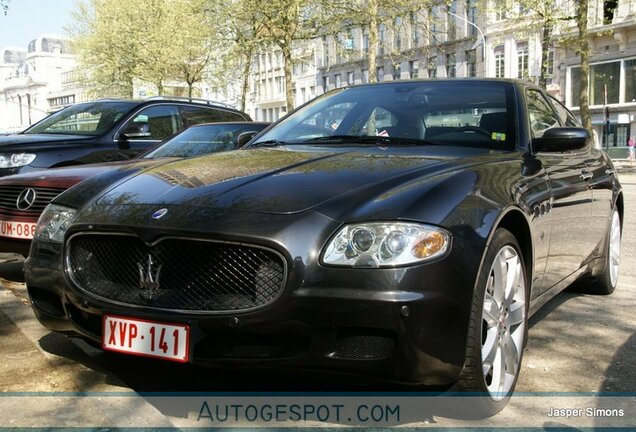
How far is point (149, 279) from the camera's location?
8.80ft

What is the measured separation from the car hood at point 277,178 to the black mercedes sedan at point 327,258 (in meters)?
0.01

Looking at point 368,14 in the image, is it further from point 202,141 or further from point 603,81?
point 603,81

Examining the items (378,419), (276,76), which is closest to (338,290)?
(378,419)

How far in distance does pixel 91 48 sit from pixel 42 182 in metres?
32.5

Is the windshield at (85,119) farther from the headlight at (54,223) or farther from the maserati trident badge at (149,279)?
the maserati trident badge at (149,279)

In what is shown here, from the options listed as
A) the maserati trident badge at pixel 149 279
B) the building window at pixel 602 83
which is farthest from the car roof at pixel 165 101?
the building window at pixel 602 83

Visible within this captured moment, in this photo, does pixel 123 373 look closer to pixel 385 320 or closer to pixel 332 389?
pixel 332 389

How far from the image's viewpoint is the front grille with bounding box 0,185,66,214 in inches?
196

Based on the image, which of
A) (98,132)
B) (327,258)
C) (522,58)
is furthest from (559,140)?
(522,58)

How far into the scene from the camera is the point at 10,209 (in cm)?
509

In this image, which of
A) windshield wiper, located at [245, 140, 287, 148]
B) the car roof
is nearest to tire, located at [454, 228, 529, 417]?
windshield wiper, located at [245, 140, 287, 148]

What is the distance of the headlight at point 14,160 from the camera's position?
652 cm

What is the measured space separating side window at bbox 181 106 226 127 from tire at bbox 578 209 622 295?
537cm

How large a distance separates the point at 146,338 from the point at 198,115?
6594 mm
